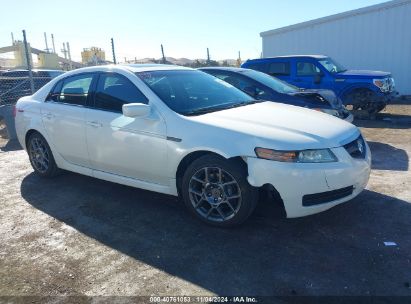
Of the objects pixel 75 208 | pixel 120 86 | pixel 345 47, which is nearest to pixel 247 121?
pixel 120 86

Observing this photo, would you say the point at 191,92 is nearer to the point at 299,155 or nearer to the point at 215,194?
the point at 215,194

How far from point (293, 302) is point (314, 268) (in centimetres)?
49

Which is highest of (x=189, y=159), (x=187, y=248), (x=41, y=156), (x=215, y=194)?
(x=189, y=159)

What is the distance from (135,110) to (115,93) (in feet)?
2.48

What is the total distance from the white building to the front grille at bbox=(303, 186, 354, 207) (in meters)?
12.9

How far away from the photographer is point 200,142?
360cm

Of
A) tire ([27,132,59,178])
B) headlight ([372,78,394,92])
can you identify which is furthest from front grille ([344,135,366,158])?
headlight ([372,78,394,92])

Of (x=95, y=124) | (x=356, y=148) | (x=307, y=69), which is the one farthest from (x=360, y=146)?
(x=307, y=69)

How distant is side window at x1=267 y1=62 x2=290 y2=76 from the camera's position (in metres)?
10.8

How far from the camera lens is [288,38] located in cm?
1709

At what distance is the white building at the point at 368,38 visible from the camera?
14.0m

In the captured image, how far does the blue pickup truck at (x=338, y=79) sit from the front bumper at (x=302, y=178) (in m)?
7.10

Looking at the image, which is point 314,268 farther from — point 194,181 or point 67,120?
point 67,120

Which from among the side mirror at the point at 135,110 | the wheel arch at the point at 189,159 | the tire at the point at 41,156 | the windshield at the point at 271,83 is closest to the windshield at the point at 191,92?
the side mirror at the point at 135,110
